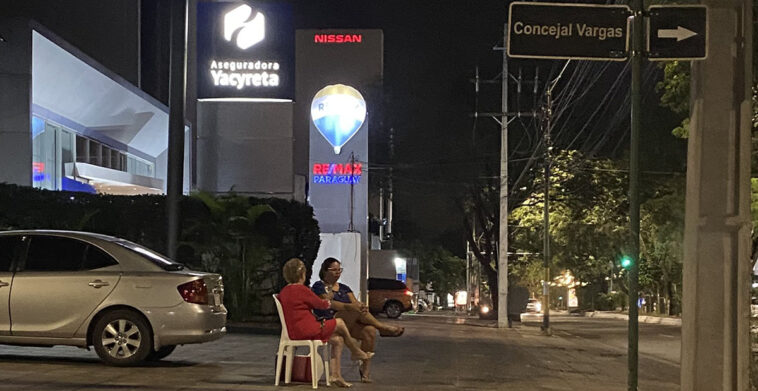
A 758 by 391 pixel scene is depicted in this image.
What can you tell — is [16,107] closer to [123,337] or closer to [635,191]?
[123,337]

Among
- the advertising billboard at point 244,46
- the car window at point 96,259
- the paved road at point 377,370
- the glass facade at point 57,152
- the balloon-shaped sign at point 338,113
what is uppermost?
the advertising billboard at point 244,46

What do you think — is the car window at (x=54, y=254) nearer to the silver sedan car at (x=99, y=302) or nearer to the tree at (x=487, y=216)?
the silver sedan car at (x=99, y=302)

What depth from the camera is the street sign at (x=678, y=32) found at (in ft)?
26.0

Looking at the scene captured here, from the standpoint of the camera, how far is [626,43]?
25.8 feet

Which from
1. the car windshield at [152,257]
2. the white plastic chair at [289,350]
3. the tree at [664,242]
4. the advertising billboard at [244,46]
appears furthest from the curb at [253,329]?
the advertising billboard at [244,46]

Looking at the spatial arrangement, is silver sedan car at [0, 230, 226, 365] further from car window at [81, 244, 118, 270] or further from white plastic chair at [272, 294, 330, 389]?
white plastic chair at [272, 294, 330, 389]

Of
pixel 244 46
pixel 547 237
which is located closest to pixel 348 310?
pixel 244 46

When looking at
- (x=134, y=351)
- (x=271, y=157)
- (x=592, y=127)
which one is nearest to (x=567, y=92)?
(x=592, y=127)

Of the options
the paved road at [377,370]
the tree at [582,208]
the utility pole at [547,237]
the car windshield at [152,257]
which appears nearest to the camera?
the paved road at [377,370]

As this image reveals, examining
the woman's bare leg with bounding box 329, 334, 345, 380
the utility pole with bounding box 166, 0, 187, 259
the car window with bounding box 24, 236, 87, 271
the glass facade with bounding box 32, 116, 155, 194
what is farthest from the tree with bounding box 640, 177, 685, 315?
the glass facade with bounding box 32, 116, 155, 194

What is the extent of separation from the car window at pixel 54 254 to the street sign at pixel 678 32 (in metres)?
7.24

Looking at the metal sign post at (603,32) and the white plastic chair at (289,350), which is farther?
the white plastic chair at (289,350)

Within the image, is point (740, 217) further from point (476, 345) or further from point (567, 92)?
point (567, 92)

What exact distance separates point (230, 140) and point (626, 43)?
2503cm
